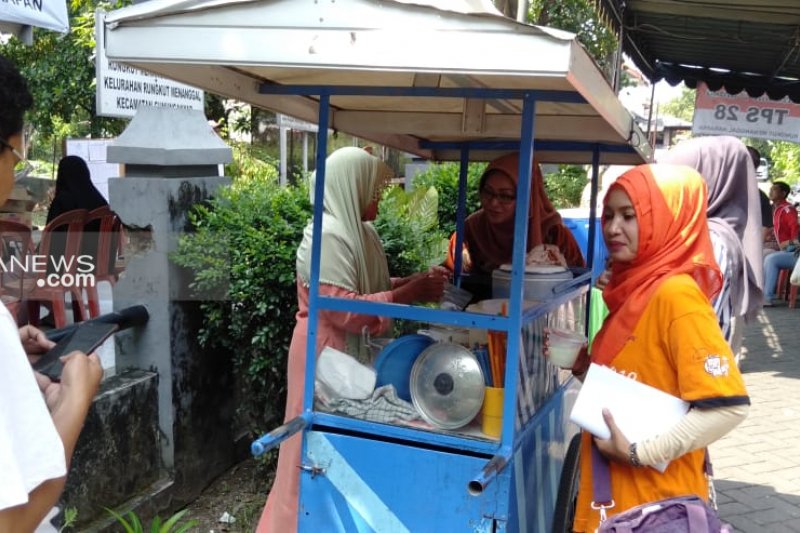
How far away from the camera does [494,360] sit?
2.30 meters

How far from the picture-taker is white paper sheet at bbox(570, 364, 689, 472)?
192cm

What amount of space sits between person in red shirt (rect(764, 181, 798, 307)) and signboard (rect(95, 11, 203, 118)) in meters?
8.49

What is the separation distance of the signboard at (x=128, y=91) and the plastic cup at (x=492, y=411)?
291 cm

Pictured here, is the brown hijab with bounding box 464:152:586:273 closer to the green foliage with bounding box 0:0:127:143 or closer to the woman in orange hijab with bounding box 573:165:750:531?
the woman in orange hijab with bounding box 573:165:750:531

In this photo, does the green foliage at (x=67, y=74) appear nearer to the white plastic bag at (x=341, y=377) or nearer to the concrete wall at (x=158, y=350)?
the concrete wall at (x=158, y=350)

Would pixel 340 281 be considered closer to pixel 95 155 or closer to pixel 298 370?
pixel 298 370

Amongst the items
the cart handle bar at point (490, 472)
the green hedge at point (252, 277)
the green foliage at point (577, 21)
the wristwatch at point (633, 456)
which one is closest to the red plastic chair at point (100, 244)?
the green hedge at point (252, 277)

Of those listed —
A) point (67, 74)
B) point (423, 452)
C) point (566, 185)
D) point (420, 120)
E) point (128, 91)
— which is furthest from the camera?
point (566, 185)

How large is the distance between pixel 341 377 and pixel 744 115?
27.2 feet

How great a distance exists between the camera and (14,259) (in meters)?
4.87

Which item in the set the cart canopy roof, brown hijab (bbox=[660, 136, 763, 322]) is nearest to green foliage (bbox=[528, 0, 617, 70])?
brown hijab (bbox=[660, 136, 763, 322])

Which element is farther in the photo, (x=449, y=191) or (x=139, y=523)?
(x=449, y=191)

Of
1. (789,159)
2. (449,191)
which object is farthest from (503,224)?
(789,159)

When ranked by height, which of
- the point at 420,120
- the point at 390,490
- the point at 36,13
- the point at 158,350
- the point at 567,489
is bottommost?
the point at 567,489
